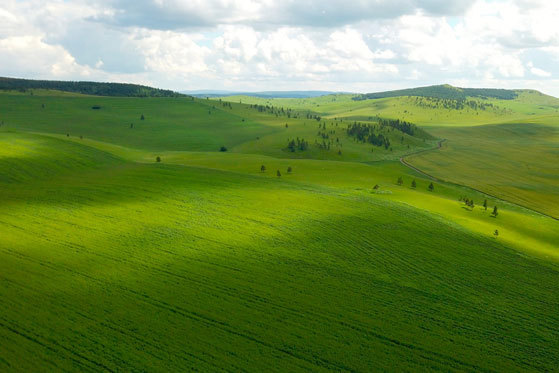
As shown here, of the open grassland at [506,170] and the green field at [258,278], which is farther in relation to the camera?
the open grassland at [506,170]

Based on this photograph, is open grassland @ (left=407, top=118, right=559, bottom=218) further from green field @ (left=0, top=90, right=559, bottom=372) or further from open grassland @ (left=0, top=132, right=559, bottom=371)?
open grassland @ (left=0, top=132, right=559, bottom=371)

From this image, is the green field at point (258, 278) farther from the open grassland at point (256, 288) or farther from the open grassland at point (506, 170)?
the open grassland at point (506, 170)

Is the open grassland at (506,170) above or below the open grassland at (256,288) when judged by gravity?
above

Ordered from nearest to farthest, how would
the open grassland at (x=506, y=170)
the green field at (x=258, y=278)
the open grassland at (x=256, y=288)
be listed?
1. the open grassland at (x=256, y=288)
2. the green field at (x=258, y=278)
3. the open grassland at (x=506, y=170)

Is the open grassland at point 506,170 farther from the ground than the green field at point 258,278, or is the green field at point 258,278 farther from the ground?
the open grassland at point 506,170

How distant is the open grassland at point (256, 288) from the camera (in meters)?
27.9

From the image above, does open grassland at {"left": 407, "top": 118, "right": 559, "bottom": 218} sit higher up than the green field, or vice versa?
open grassland at {"left": 407, "top": 118, "right": 559, "bottom": 218}

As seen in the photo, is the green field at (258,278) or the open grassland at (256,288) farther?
the green field at (258,278)

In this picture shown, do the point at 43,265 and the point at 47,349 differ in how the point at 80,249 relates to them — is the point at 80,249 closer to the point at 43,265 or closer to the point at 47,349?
the point at 43,265

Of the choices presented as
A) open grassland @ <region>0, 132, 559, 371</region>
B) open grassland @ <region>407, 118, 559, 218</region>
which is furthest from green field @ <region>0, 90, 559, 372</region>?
open grassland @ <region>407, 118, 559, 218</region>

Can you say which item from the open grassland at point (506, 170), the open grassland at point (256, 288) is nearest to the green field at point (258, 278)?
the open grassland at point (256, 288)

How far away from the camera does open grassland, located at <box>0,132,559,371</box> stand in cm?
2789

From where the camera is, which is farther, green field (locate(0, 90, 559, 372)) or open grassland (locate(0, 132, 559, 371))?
green field (locate(0, 90, 559, 372))

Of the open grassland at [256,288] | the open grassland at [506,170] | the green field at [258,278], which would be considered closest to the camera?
the open grassland at [256,288]
